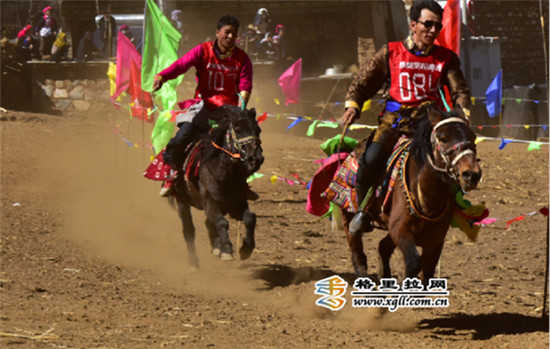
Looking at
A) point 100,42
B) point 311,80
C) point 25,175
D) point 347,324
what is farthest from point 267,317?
point 100,42

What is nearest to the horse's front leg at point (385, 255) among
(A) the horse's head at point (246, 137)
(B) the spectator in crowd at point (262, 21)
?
(A) the horse's head at point (246, 137)

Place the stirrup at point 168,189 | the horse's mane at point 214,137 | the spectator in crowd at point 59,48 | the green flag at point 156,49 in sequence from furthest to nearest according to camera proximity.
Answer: the spectator in crowd at point 59,48, the green flag at point 156,49, the stirrup at point 168,189, the horse's mane at point 214,137

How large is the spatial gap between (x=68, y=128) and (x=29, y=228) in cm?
1066

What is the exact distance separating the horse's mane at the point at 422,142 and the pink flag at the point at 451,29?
899 centimetres

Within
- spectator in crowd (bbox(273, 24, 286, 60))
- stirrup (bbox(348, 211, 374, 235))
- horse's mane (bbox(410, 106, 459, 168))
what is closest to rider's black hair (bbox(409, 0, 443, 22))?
horse's mane (bbox(410, 106, 459, 168))

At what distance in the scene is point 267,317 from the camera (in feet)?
25.6

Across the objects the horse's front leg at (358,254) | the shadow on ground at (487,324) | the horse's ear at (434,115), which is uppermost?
the horse's ear at (434,115)

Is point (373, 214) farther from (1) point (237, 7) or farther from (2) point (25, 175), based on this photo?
(1) point (237, 7)

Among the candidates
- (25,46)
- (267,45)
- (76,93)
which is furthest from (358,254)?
(25,46)

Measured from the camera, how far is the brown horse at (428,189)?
21.7 feet

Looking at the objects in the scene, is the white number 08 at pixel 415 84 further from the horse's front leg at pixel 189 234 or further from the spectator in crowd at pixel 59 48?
the spectator in crowd at pixel 59 48

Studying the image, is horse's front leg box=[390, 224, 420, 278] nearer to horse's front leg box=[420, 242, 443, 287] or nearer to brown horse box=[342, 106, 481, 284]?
brown horse box=[342, 106, 481, 284]

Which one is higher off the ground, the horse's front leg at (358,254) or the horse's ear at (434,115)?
the horse's ear at (434,115)

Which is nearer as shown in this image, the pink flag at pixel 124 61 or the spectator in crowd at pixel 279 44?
the pink flag at pixel 124 61
